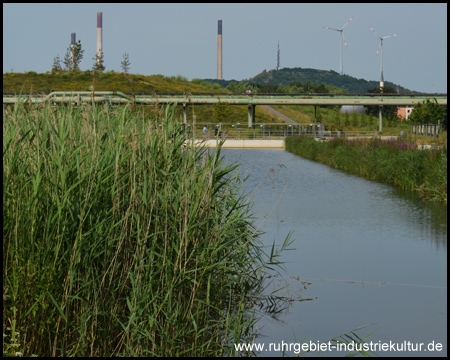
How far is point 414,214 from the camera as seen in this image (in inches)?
566

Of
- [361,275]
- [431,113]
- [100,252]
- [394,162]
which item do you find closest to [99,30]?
[431,113]

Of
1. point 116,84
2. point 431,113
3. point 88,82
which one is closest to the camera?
point 431,113

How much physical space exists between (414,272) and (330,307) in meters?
2.21

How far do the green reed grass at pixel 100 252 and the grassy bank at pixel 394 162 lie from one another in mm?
11578

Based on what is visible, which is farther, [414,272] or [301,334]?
[414,272]

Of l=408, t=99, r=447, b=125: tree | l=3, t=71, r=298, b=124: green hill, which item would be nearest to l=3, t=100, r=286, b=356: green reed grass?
l=408, t=99, r=447, b=125: tree

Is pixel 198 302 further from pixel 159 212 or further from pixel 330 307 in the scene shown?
pixel 330 307

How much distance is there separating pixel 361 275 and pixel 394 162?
12395 mm

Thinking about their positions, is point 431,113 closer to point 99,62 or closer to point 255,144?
point 255,144

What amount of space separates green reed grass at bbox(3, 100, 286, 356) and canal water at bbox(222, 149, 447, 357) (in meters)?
0.99

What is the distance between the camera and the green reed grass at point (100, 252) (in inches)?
205

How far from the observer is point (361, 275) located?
8.78 metres

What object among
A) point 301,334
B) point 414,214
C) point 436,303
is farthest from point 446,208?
point 301,334

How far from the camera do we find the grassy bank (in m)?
16.8
